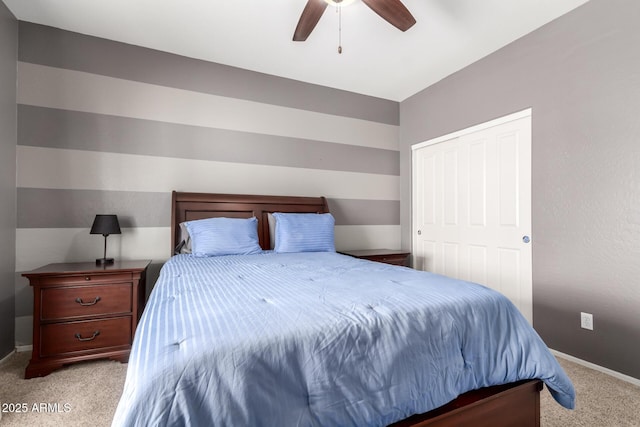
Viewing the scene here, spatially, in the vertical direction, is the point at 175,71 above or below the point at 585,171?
above

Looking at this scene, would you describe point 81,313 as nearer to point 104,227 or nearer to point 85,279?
point 85,279

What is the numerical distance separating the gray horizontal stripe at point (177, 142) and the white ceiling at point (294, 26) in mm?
724

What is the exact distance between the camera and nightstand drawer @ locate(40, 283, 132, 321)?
2094 mm

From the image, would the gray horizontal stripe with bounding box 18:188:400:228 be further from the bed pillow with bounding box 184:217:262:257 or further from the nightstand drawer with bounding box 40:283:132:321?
the nightstand drawer with bounding box 40:283:132:321

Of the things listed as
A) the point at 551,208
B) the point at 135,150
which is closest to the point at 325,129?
the point at 135,150

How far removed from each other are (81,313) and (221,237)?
107 centimetres

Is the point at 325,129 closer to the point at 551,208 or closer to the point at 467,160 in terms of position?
the point at 467,160

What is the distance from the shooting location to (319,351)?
0.94m

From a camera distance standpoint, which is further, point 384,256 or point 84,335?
point 384,256

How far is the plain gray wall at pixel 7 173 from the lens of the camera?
2.27 metres

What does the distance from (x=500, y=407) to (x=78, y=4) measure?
3.61 meters

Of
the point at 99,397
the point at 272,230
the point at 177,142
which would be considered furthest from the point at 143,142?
the point at 99,397

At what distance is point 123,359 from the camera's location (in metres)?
2.22

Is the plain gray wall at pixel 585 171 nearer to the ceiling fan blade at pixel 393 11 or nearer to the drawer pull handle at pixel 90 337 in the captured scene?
the ceiling fan blade at pixel 393 11
